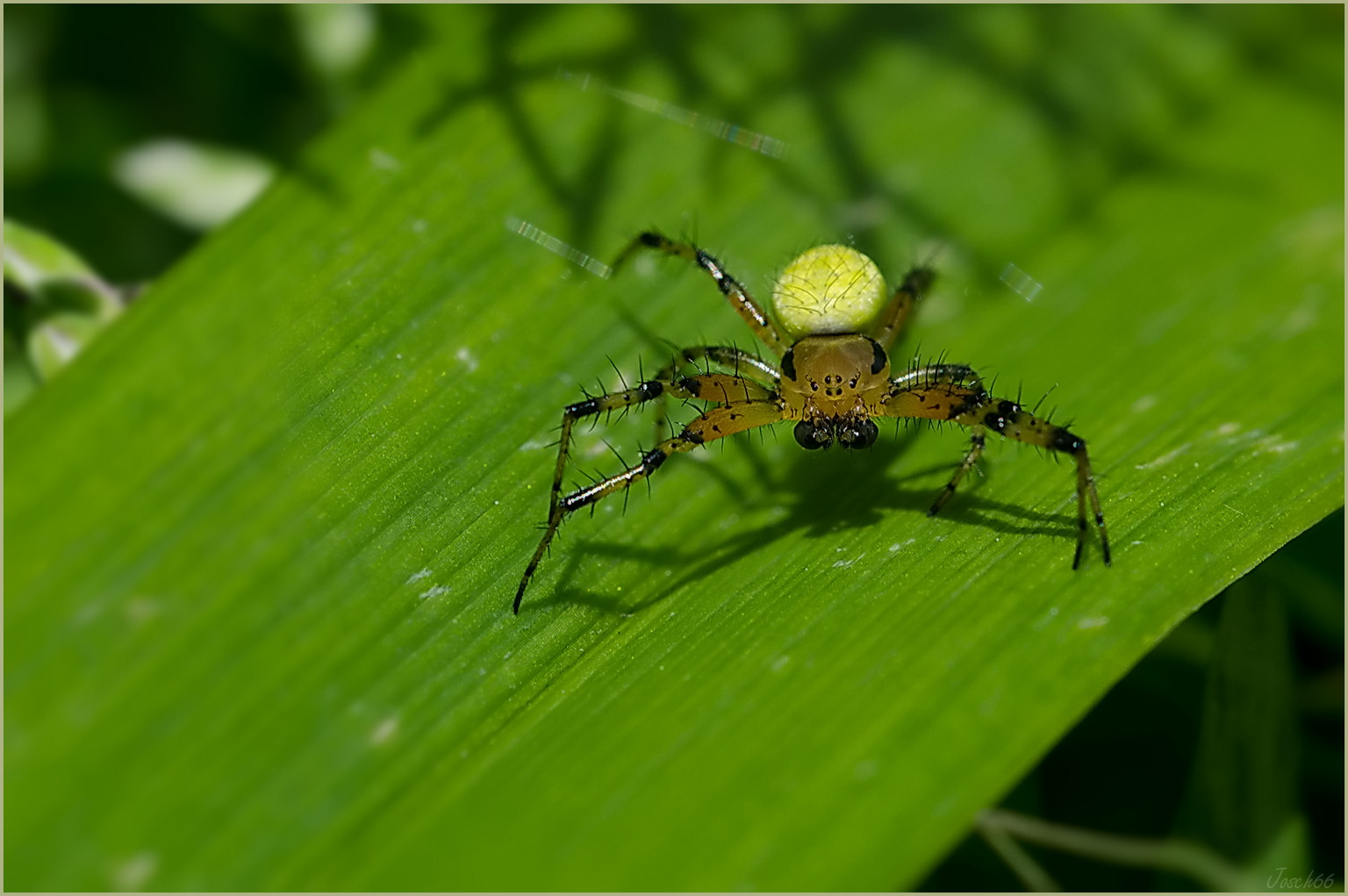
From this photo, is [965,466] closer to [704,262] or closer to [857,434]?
[857,434]

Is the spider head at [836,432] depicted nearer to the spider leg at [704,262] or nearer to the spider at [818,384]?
the spider at [818,384]

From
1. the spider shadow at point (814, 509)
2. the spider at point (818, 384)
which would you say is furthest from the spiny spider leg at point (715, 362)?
the spider shadow at point (814, 509)

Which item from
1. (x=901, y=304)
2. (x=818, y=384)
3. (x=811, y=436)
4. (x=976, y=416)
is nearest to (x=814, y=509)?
(x=811, y=436)

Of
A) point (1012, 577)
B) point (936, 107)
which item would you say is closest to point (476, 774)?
point (1012, 577)

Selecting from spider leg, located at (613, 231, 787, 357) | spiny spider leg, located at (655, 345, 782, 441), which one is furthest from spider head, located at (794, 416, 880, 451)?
spider leg, located at (613, 231, 787, 357)

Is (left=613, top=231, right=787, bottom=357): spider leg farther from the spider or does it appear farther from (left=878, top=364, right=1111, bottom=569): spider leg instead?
(left=878, top=364, right=1111, bottom=569): spider leg

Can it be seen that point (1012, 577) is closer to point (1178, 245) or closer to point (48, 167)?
point (1178, 245)
